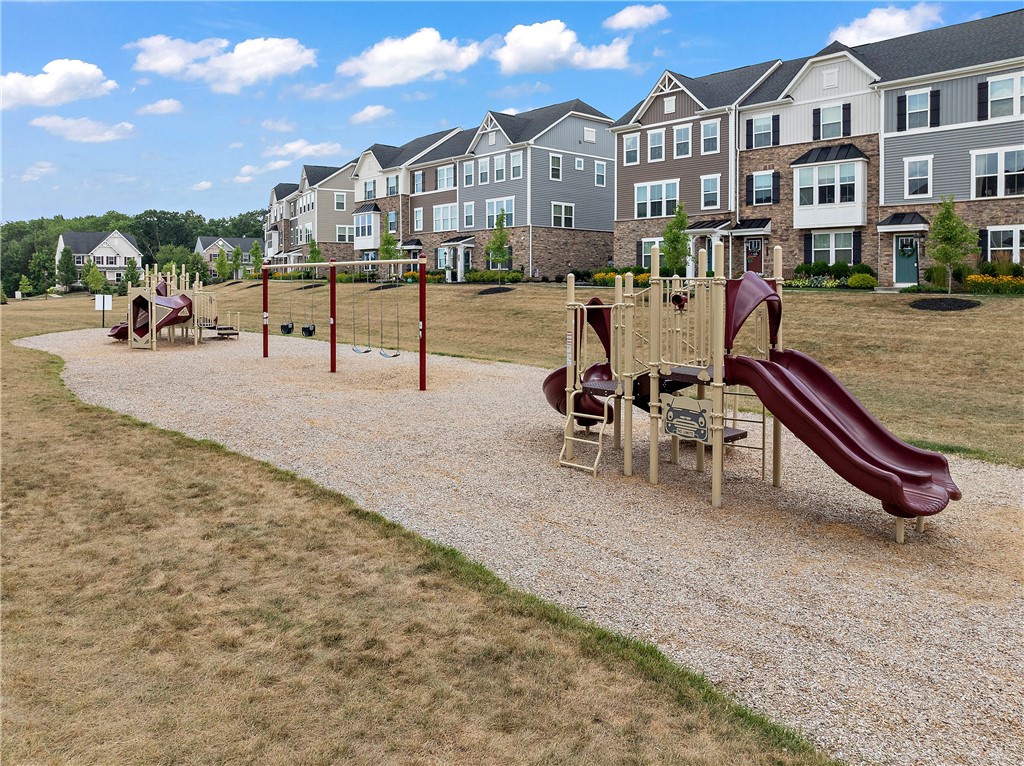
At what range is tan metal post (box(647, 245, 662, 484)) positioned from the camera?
30.8 ft

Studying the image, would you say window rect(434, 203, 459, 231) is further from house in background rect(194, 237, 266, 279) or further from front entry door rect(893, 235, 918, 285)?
house in background rect(194, 237, 266, 279)

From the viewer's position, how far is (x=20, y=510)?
7980mm

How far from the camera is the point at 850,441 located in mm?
8094

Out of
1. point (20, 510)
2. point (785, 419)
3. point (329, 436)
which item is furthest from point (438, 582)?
point (329, 436)

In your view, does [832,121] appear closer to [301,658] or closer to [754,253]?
[754,253]

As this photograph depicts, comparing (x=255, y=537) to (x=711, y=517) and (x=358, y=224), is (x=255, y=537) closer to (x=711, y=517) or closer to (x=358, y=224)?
(x=711, y=517)

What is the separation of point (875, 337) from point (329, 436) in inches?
744

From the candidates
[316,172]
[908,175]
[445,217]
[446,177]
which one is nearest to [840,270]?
[908,175]

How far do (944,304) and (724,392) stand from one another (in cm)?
2211

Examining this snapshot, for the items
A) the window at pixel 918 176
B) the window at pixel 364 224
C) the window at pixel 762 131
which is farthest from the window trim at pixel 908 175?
the window at pixel 364 224

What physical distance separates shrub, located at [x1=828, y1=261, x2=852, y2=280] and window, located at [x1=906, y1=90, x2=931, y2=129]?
682cm

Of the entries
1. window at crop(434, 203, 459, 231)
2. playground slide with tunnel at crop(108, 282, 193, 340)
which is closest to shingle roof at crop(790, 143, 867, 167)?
window at crop(434, 203, 459, 231)

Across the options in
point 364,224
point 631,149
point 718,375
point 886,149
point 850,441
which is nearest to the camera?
point 850,441

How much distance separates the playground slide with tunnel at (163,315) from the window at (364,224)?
126ft
